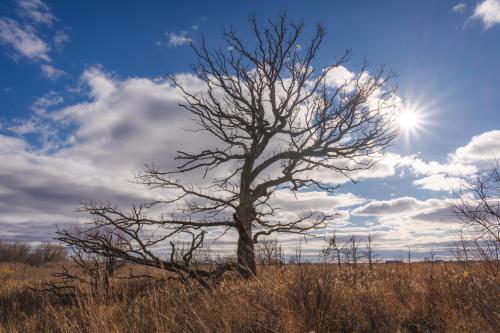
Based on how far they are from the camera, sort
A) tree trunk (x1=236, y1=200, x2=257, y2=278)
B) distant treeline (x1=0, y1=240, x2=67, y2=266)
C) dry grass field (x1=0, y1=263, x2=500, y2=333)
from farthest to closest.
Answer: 1. distant treeline (x1=0, y1=240, x2=67, y2=266)
2. tree trunk (x1=236, y1=200, x2=257, y2=278)
3. dry grass field (x1=0, y1=263, x2=500, y2=333)

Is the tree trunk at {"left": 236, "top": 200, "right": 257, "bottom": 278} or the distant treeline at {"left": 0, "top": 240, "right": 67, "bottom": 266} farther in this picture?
the distant treeline at {"left": 0, "top": 240, "right": 67, "bottom": 266}

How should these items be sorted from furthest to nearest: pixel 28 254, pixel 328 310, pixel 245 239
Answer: pixel 28 254 < pixel 245 239 < pixel 328 310

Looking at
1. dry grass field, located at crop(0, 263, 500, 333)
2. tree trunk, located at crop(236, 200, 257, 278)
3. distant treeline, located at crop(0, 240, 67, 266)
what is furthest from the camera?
distant treeline, located at crop(0, 240, 67, 266)

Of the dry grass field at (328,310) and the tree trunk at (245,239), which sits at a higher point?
the tree trunk at (245,239)

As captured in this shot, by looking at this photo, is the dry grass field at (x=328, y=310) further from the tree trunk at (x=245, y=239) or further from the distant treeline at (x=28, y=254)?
the distant treeline at (x=28, y=254)

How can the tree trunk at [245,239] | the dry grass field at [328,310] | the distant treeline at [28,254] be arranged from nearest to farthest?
the dry grass field at [328,310] → the tree trunk at [245,239] → the distant treeline at [28,254]

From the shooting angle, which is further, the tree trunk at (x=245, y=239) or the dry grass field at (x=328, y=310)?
the tree trunk at (x=245, y=239)

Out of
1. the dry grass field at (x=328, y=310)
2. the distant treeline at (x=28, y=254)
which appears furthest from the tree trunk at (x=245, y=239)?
the distant treeline at (x=28, y=254)

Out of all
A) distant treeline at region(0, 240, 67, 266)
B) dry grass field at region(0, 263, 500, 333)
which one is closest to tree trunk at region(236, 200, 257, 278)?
dry grass field at region(0, 263, 500, 333)

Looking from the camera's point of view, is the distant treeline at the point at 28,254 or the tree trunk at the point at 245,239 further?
the distant treeline at the point at 28,254

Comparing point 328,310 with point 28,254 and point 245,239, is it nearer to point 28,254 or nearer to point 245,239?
point 245,239

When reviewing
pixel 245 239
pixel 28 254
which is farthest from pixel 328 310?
pixel 28 254

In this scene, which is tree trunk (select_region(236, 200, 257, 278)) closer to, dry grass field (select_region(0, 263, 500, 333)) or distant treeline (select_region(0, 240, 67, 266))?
dry grass field (select_region(0, 263, 500, 333))

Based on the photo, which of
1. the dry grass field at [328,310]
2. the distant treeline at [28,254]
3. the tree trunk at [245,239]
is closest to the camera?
the dry grass field at [328,310]
